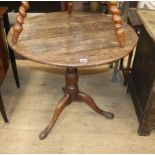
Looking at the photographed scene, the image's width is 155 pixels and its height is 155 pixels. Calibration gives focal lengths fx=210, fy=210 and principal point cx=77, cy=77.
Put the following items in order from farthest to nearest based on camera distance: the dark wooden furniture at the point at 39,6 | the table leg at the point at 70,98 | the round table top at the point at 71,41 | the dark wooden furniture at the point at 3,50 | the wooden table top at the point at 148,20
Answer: the dark wooden furniture at the point at 39,6 < the dark wooden furniture at the point at 3,50 < the table leg at the point at 70,98 < the wooden table top at the point at 148,20 < the round table top at the point at 71,41

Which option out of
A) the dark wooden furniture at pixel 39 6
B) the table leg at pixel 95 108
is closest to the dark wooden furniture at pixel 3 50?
the table leg at pixel 95 108

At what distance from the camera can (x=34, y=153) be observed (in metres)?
1.35

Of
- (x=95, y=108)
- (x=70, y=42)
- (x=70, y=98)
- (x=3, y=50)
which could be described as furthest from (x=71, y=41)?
(x=3, y=50)

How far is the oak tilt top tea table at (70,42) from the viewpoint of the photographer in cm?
100

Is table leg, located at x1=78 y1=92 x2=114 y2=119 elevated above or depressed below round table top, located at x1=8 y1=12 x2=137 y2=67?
below

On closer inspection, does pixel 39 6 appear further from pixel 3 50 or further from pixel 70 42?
pixel 70 42

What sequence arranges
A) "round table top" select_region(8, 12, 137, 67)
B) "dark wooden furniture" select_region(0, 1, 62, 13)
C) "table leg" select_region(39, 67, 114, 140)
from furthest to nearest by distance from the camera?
"dark wooden furniture" select_region(0, 1, 62, 13) → "table leg" select_region(39, 67, 114, 140) → "round table top" select_region(8, 12, 137, 67)

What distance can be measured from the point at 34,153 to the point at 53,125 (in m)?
0.23

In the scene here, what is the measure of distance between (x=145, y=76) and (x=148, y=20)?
360 millimetres

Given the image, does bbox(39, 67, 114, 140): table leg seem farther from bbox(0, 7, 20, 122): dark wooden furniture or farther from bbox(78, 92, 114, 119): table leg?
bbox(0, 7, 20, 122): dark wooden furniture

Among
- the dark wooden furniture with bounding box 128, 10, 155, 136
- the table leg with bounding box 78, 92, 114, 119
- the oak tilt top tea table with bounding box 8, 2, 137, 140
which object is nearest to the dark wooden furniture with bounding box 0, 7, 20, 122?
the oak tilt top tea table with bounding box 8, 2, 137, 140

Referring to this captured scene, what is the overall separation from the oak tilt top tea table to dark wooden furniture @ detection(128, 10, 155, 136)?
0.15 m

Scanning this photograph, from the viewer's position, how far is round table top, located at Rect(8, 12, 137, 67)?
1.00 metres

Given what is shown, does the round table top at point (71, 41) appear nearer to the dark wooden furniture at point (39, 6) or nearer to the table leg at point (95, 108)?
the table leg at point (95, 108)
